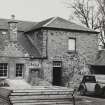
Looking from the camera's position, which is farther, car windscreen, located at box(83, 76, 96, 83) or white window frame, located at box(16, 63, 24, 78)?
white window frame, located at box(16, 63, 24, 78)

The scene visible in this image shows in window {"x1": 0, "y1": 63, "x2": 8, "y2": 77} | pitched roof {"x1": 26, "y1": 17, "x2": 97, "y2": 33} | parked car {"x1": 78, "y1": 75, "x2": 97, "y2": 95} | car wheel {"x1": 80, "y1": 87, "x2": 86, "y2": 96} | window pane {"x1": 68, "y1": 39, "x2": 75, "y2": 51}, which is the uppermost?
pitched roof {"x1": 26, "y1": 17, "x2": 97, "y2": 33}

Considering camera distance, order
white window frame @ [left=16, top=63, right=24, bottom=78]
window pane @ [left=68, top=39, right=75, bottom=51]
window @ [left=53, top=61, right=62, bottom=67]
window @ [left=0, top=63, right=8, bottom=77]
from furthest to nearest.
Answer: window pane @ [left=68, top=39, right=75, bottom=51], window @ [left=53, top=61, right=62, bottom=67], white window frame @ [left=16, top=63, right=24, bottom=78], window @ [left=0, top=63, right=8, bottom=77]

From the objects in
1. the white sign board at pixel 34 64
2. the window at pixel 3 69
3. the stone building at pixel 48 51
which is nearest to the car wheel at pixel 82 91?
the stone building at pixel 48 51

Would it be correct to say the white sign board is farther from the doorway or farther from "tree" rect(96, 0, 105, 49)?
"tree" rect(96, 0, 105, 49)

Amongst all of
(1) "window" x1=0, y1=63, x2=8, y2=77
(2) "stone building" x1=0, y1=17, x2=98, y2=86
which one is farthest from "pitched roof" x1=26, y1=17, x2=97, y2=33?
(1) "window" x1=0, y1=63, x2=8, y2=77

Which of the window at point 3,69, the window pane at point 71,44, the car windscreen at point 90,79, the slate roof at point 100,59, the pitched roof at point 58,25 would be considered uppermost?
the pitched roof at point 58,25

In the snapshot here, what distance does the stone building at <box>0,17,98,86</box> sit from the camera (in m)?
28.2

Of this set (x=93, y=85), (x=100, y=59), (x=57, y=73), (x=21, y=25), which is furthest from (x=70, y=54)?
(x=93, y=85)

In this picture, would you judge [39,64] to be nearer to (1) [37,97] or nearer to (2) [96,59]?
(2) [96,59]

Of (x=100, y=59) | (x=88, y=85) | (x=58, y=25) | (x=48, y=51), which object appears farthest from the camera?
(x=100, y=59)

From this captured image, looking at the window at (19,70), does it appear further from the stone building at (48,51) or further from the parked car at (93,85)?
the parked car at (93,85)

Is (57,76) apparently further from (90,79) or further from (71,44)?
(90,79)

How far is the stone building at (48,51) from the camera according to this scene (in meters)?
28.2

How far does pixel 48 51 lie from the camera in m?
29.7
